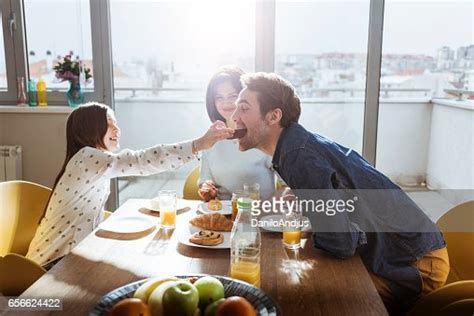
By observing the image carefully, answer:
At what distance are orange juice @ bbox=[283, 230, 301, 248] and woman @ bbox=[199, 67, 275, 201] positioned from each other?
611mm

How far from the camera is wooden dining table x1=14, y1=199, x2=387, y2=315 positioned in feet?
3.43

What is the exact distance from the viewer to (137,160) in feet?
5.44

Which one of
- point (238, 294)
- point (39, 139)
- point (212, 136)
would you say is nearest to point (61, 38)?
point (39, 139)

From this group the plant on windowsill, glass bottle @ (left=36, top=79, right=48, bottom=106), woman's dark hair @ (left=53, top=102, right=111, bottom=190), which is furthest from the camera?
glass bottle @ (left=36, top=79, right=48, bottom=106)

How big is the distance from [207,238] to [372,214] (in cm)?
48

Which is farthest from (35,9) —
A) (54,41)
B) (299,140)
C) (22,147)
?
(299,140)

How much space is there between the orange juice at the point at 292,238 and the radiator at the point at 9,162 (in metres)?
2.03

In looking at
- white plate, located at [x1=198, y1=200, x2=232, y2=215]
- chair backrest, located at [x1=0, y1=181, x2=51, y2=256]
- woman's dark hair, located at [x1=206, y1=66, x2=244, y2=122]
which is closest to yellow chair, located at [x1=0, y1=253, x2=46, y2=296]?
chair backrest, located at [x1=0, y1=181, x2=51, y2=256]

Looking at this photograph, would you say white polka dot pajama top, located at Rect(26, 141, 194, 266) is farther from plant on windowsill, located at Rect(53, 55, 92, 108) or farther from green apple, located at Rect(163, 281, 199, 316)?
plant on windowsill, located at Rect(53, 55, 92, 108)

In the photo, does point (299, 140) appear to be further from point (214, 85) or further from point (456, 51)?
point (456, 51)

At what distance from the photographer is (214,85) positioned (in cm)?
208

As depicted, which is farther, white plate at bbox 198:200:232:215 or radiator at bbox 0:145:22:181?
radiator at bbox 0:145:22:181

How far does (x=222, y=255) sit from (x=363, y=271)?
0.37 m

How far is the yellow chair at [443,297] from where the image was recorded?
1267 millimetres
